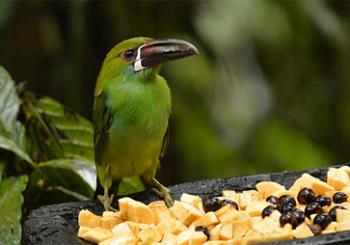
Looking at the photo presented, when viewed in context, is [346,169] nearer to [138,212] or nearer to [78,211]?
[138,212]

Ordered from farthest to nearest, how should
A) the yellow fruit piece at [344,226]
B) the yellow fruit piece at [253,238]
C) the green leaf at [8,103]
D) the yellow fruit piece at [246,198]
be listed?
the green leaf at [8,103], the yellow fruit piece at [246,198], the yellow fruit piece at [344,226], the yellow fruit piece at [253,238]

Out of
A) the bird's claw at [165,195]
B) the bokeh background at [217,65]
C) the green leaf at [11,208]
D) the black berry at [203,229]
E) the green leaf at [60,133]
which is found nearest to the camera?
the black berry at [203,229]

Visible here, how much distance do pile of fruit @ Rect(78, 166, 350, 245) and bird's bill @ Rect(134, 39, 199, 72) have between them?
475 mm

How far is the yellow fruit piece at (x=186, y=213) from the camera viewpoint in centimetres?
312

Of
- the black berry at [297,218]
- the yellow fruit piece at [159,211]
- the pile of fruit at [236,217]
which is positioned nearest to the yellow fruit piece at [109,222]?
the pile of fruit at [236,217]

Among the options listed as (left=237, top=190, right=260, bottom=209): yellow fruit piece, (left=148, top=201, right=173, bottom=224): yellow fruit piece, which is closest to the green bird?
(left=148, top=201, right=173, bottom=224): yellow fruit piece

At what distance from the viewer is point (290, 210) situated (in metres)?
3.05

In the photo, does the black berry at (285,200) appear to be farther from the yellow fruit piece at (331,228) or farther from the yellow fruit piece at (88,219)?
the yellow fruit piece at (88,219)

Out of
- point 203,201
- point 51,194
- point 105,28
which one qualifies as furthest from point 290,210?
point 105,28

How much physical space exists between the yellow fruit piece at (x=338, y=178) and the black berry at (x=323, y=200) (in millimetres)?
154

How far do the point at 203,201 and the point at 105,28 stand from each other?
2.45 m

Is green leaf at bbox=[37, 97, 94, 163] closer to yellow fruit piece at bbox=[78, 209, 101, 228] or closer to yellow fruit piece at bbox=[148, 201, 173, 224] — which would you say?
yellow fruit piece at bbox=[148, 201, 173, 224]

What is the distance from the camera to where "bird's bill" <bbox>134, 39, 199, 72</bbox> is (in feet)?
11.1

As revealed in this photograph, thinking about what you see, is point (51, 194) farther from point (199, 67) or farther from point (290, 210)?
point (199, 67)
